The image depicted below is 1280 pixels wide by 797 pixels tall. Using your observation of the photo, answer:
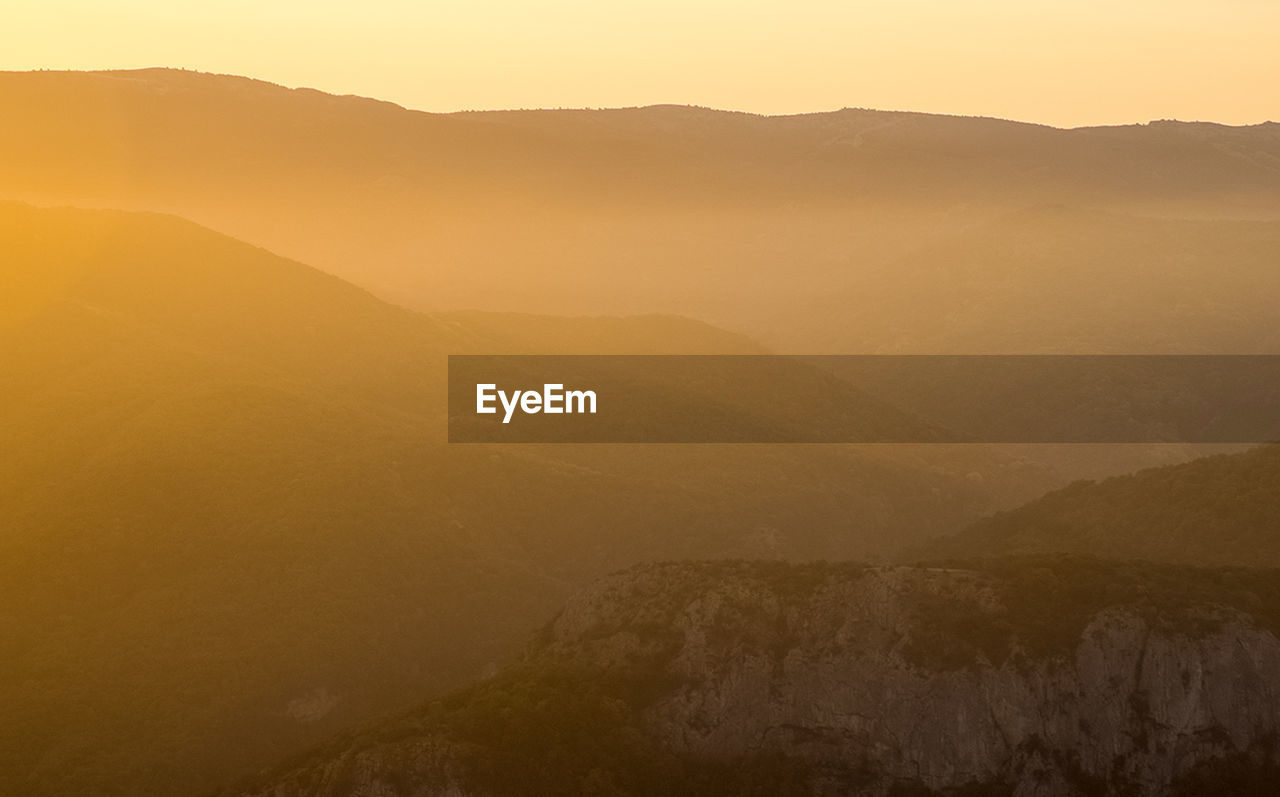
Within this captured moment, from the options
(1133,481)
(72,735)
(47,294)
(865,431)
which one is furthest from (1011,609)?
(47,294)

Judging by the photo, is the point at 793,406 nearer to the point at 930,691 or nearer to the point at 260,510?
the point at 260,510

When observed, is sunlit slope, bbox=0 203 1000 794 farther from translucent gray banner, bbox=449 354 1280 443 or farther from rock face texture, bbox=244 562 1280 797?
rock face texture, bbox=244 562 1280 797

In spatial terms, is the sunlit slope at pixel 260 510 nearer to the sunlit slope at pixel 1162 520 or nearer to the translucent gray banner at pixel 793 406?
the translucent gray banner at pixel 793 406

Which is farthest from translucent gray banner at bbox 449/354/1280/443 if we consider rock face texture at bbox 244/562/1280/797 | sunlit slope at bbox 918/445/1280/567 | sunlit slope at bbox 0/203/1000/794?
rock face texture at bbox 244/562/1280/797

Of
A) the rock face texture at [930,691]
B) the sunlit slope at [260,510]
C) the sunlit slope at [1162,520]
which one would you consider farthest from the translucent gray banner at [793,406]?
the rock face texture at [930,691]

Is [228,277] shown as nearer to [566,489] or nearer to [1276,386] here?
[566,489]
